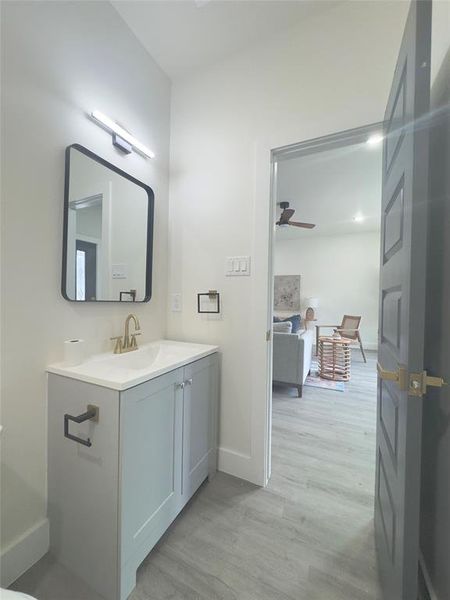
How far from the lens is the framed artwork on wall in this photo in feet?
20.8

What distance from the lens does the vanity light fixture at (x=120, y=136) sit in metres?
1.36

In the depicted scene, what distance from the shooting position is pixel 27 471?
1.10 meters

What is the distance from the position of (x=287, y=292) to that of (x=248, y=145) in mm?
5065

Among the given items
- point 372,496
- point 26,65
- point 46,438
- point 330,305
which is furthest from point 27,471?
point 330,305

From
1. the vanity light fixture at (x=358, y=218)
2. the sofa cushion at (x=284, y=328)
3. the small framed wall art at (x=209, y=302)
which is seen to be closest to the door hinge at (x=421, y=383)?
the small framed wall art at (x=209, y=302)

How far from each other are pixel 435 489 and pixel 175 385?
3.67ft

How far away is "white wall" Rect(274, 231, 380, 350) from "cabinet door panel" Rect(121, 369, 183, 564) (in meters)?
5.55

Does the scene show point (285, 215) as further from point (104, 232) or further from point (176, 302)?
point (104, 232)

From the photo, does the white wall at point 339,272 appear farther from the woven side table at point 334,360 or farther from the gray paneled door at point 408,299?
the gray paneled door at point 408,299

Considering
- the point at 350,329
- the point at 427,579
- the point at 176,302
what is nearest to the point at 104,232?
the point at 176,302

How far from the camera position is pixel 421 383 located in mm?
706

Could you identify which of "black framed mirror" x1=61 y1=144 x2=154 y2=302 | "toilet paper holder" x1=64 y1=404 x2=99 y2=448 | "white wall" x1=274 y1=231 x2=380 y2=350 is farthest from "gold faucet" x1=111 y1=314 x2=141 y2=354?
"white wall" x1=274 y1=231 x2=380 y2=350

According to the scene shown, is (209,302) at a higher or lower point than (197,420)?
higher

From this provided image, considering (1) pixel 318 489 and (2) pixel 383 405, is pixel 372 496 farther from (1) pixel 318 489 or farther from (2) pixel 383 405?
(2) pixel 383 405
